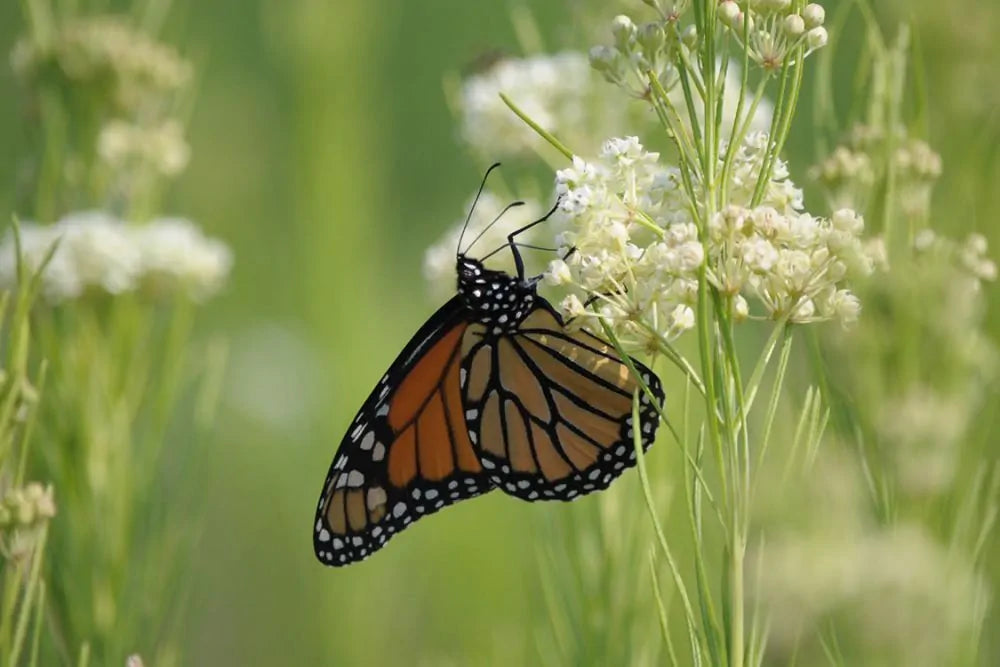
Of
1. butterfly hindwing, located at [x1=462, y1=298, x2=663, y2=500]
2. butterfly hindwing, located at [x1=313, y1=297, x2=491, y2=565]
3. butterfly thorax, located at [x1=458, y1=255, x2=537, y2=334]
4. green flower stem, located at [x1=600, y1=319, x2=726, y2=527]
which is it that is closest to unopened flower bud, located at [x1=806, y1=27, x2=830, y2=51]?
green flower stem, located at [x1=600, y1=319, x2=726, y2=527]

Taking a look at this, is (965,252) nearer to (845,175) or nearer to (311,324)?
(845,175)

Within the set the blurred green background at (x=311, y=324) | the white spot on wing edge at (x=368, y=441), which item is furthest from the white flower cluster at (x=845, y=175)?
the blurred green background at (x=311, y=324)

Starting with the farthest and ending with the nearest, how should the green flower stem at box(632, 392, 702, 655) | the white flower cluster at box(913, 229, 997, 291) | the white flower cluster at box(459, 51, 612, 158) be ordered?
the white flower cluster at box(459, 51, 612, 158) < the white flower cluster at box(913, 229, 997, 291) < the green flower stem at box(632, 392, 702, 655)

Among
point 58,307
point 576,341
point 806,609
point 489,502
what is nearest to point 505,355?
point 576,341

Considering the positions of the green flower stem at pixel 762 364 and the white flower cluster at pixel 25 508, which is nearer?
the green flower stem at pixel 762 364

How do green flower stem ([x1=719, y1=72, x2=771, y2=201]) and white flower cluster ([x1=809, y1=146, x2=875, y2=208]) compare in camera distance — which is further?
white flower cluster ([x1=809, y1=146, x2=875, y2=208])

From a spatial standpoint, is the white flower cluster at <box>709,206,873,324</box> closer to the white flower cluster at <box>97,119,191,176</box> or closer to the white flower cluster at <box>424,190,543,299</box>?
the white flower cluster at <box>424,190,543,299</box>

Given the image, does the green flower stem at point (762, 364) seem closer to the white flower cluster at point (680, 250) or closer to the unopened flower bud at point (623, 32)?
the white flower cluster at point (680, 250)
